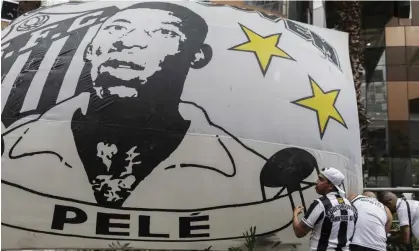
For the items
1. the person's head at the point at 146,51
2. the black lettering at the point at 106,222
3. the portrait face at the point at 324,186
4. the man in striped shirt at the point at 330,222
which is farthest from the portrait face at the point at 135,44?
the man in striped shirt at the point at 330,222

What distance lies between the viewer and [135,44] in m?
6.92

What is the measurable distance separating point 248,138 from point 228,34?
1626mm

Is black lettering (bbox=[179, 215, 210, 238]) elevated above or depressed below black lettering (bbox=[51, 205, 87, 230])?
below

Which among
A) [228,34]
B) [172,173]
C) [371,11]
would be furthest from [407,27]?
[172,173]

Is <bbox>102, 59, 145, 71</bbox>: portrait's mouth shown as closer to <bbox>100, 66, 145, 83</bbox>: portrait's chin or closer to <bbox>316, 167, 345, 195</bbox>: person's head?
<bbox>100, 66, 145, 83</bbox>: portrait's chin

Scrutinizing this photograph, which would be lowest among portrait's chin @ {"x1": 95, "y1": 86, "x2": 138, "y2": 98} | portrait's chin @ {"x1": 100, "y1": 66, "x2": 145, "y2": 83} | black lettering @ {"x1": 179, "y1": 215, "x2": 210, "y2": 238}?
black lettering @ {"x1": 179, "y1": 215, "x2": 210, "y2": 238}

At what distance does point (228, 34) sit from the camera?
7324 millimetres

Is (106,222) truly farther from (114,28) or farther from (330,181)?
(330,181)

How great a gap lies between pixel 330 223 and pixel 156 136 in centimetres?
246

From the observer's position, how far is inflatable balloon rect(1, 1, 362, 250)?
634cm

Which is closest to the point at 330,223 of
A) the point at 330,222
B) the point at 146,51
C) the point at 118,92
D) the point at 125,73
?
the point at 330,222

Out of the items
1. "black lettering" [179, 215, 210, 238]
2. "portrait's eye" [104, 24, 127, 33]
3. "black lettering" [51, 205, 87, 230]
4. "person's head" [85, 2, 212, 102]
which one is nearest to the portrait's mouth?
"person's head" [85, 2, 212, 102]

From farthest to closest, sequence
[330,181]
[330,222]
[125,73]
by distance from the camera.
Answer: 1. [125,73]
2. [330,181]
3. [330,222]

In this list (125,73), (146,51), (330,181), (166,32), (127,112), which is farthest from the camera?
(166,32)
